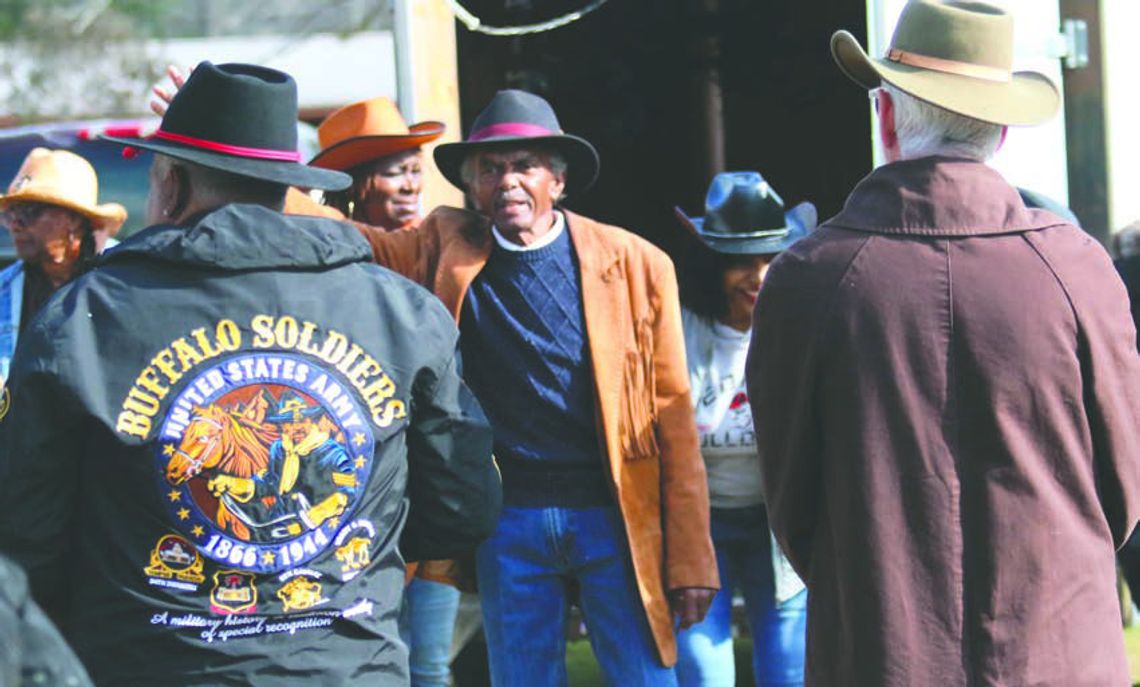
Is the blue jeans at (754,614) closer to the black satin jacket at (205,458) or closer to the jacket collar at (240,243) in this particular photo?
the black satin jacket at (205,458)

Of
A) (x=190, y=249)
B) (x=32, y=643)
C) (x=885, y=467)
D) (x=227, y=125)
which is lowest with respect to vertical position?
(x=885, y=467)

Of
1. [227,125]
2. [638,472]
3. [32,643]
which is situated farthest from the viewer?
[638,472]

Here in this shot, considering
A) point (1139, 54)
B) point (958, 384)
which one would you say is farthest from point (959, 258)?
point (1139, 54)

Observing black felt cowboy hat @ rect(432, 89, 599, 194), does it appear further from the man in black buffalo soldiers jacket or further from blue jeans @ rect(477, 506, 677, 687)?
the man in black buffalo soldiers jacket

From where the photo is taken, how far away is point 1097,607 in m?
2.96

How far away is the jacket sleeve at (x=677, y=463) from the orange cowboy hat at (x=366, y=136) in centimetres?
120

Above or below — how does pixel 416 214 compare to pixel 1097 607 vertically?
above

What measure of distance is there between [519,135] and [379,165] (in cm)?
101

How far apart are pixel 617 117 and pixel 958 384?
5.64 m

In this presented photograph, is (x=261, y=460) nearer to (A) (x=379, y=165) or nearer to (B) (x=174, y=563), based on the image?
(B) (x=174, y=563)

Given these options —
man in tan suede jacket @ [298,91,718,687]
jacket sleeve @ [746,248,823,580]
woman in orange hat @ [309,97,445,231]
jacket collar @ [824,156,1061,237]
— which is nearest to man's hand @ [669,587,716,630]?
man in tan suede jacket @ [298,91,718,687]

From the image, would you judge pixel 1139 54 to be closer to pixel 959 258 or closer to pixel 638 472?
pixel 638 472

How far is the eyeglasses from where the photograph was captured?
5441 mm

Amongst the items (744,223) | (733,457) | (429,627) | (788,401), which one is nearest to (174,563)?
(788,401)
